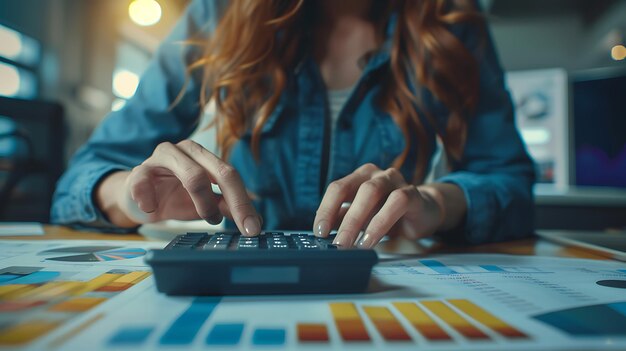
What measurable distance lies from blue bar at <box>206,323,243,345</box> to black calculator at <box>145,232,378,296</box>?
39 millimetres

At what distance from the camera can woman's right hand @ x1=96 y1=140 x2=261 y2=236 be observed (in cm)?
33

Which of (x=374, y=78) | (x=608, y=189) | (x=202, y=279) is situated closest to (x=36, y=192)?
(x=374, y=78)

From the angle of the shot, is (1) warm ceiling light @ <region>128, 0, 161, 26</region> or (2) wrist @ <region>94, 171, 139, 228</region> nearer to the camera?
(2) wrist @ <region>94, 171, 139, 228</region>

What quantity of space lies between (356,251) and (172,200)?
248 millimetres

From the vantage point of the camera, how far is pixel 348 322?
0.18 metres

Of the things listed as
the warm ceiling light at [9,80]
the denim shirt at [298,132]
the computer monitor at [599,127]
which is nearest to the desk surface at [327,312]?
the denim shirt at [298,132]

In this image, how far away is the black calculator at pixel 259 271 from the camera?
0.68 feet

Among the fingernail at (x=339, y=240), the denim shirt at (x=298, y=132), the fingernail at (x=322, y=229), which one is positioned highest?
the denim shirt at (x=298, y=132)

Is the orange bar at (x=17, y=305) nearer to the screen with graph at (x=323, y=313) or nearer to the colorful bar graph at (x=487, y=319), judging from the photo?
the screen with graph at (x=323, y=313)

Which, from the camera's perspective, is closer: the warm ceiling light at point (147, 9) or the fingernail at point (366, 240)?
the fingernail at point (366, 240)

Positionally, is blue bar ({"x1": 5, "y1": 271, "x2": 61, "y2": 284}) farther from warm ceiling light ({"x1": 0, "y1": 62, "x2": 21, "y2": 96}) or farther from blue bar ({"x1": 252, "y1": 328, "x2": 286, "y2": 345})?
warm ceiling light ({"x1": 0, "y1": 62, "x2": 21, "y2": 96})

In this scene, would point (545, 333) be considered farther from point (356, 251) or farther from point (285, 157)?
point (285, 157)

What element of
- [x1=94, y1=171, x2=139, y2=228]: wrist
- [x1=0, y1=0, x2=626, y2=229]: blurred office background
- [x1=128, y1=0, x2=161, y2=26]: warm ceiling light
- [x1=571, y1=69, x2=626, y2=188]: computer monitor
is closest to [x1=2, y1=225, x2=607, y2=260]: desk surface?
[x1=94, y1=171, x2=139, y2=228]: wrist

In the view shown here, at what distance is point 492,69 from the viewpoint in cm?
67
